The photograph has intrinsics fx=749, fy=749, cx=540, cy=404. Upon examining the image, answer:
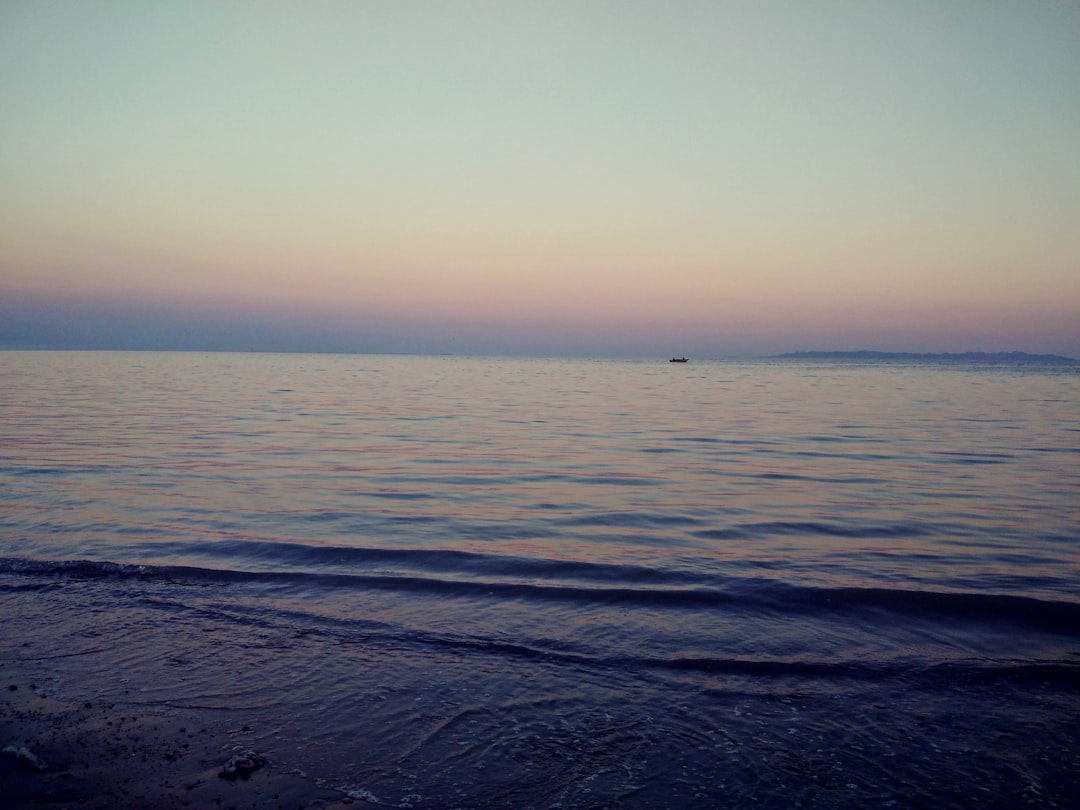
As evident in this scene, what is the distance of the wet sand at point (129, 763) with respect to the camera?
459cm

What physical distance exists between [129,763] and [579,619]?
482cm

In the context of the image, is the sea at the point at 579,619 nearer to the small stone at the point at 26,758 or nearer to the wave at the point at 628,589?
the wave at the point at 628,589

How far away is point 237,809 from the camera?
4.51 meters

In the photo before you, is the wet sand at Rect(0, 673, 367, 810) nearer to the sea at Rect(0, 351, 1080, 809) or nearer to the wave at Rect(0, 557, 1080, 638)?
the sea at Rect(0, 351, 1080, 809)

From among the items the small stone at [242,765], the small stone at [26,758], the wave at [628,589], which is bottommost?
the wave at [628,589]

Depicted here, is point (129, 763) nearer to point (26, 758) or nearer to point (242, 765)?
point (26, 758)

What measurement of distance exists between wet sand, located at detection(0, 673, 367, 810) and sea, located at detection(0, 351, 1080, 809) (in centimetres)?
19

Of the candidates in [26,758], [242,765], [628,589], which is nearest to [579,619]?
[628,589]

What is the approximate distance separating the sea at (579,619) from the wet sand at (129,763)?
0.61 ft

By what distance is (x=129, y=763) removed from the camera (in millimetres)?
4984

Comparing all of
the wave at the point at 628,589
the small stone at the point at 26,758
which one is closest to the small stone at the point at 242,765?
the small stone at the point at 26,758

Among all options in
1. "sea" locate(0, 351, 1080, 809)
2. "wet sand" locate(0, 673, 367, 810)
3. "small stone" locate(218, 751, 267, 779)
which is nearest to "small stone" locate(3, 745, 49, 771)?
"wet sand" locate(0, 673, 367, 810)

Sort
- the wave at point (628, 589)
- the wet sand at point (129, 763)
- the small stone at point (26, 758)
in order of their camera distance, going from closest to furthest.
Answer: the wet sand at point (129, 763), the small stone at point (26, 758), the wave at point (628, 589)

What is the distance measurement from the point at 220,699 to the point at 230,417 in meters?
29.9
